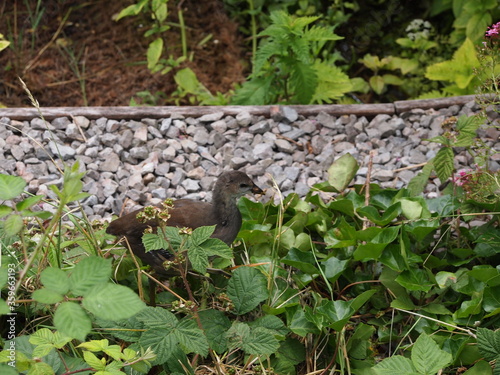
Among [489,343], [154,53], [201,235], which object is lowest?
[489,343]

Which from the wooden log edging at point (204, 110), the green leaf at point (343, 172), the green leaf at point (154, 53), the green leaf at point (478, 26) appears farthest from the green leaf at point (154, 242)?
the green leaf at point (478, 26)

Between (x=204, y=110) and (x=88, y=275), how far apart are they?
105 inches

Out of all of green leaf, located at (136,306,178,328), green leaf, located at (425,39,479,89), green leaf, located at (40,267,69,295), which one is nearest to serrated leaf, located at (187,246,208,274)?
green leaf, located at (136,306,178,328)

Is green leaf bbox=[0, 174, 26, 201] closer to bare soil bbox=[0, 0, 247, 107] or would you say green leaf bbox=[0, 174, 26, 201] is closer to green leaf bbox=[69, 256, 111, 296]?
green leaf bbox=[69, 256, 111, 296]

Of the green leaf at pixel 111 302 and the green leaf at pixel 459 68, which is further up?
the green leaf at pixel 111 302

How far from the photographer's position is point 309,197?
11.2 ft

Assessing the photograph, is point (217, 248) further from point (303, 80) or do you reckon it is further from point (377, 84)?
point (377, 84)

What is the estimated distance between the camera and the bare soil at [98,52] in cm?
507

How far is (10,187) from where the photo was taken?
1.93m

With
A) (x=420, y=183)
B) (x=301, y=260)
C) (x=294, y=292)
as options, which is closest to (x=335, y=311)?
(x=294, y=292)

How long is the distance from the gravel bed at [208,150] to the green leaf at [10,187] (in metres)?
1.68

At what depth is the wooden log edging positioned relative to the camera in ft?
14.0

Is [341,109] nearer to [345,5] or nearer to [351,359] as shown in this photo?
[345,5]

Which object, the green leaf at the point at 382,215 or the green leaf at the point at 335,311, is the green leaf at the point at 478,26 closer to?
the green leaf at the point at 382,215
